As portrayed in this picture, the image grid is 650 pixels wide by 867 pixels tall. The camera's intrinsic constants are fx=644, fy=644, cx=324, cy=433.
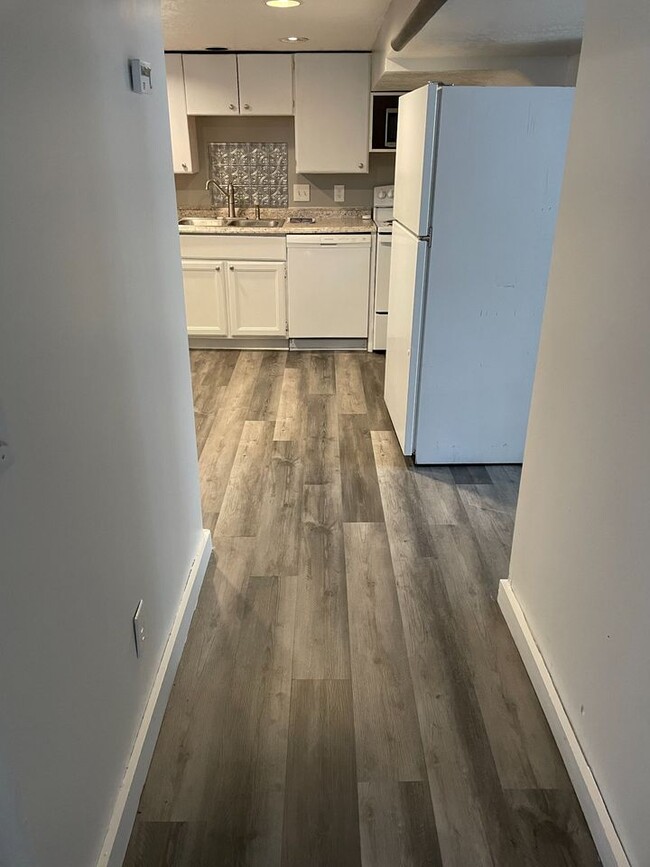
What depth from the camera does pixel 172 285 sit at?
1.91m

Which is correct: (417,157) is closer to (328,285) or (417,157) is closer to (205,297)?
(328,285)

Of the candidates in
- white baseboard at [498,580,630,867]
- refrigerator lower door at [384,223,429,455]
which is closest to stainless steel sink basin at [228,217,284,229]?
refrigerator lower door at [384,223,429,455]

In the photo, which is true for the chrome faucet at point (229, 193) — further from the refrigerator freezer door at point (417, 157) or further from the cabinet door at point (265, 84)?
the refrigerator freezer door at point (417, 157)

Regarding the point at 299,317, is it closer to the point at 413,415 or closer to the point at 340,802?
the point at 413,415

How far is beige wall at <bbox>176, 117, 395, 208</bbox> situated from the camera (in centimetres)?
505

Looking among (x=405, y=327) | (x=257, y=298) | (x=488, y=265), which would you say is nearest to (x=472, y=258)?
(x=488, y=265)

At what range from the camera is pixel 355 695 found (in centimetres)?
181

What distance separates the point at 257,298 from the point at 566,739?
12.5 feet

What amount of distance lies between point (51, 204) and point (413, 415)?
7.34 feet

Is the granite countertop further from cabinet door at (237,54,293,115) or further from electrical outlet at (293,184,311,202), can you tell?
cabinet door at (237,54,293,115)

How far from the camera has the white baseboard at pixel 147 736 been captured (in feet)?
4.35

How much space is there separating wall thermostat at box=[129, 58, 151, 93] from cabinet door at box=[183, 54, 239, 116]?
3402mm

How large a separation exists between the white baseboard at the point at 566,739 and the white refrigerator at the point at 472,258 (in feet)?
3.68

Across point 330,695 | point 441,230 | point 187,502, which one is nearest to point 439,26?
point 441,230
